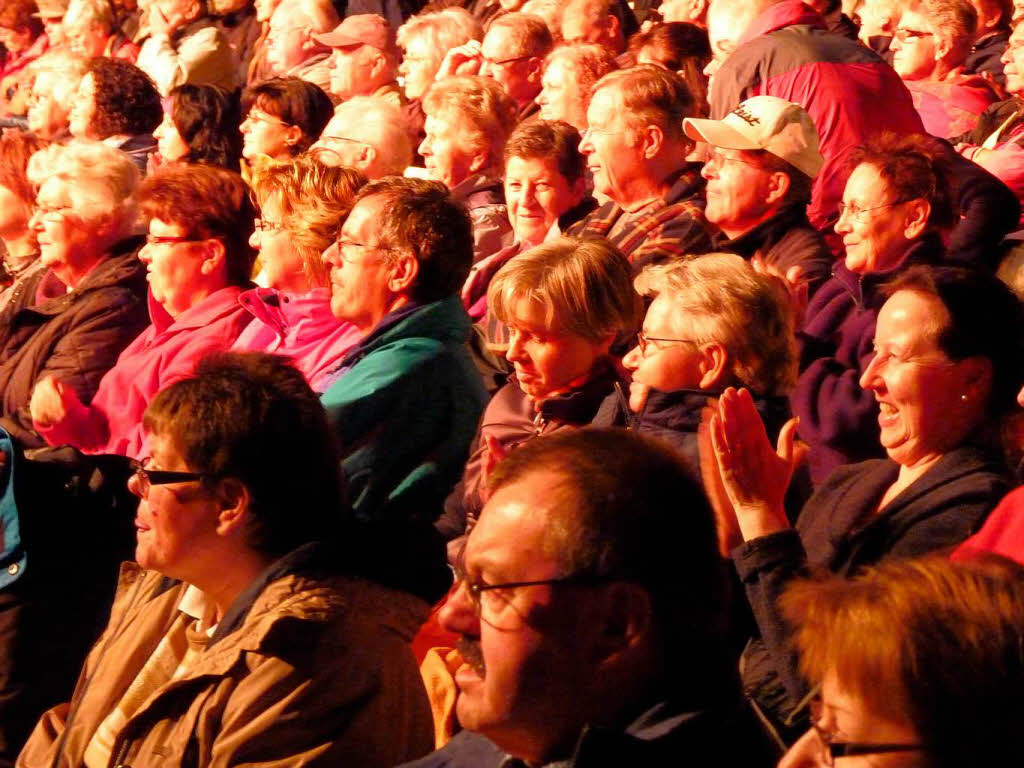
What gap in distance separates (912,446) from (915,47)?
4.56 metres

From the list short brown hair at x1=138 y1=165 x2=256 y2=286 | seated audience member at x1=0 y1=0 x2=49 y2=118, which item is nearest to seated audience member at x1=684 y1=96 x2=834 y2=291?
short brown hair at x1=138 y1=165 x2=256 y2=286

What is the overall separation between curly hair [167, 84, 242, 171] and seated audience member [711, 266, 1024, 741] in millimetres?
4627

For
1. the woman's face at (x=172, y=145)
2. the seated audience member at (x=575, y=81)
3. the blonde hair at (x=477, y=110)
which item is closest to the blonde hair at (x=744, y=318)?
the blonde hair at (x=477, y=110)

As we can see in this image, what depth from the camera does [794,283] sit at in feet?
15.8

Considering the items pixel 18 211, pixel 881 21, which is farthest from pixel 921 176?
pixel 881 21

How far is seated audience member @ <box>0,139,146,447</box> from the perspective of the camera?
5746 mm

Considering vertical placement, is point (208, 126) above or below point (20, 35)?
above

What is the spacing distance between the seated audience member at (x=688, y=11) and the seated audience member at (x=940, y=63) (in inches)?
38.8

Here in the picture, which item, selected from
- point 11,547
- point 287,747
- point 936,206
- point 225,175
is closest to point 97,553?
point 11,547

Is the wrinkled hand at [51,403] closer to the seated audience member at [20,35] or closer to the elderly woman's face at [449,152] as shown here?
the elderly woman's face at [449,152]

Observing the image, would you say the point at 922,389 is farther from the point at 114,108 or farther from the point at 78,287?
the point at 114,108

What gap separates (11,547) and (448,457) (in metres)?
1.10

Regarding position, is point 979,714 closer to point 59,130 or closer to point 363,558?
point 363,558

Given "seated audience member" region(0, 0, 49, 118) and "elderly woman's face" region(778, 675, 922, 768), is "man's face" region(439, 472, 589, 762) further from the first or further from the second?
"seated audience member" region(0, 0, 49, 118)
